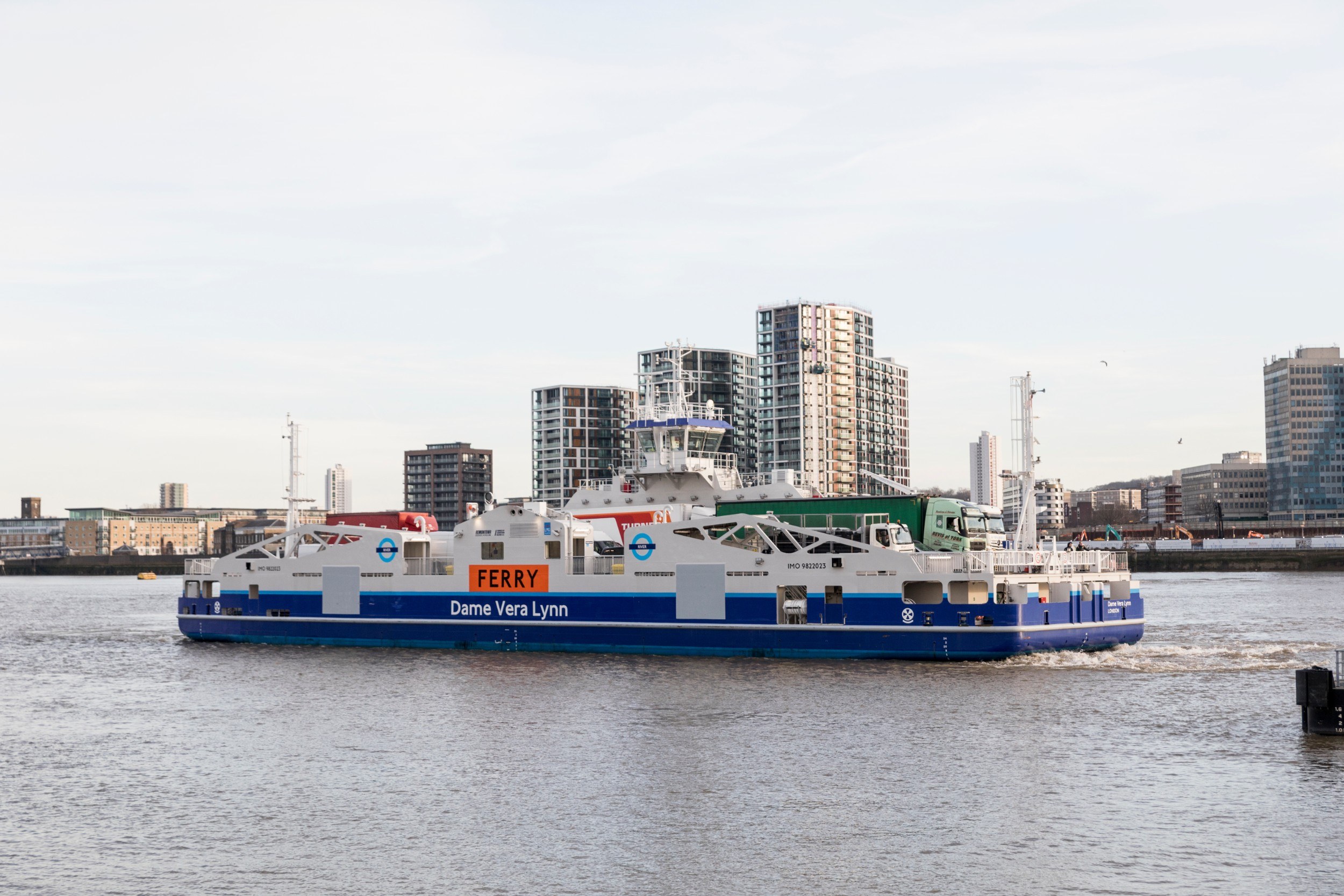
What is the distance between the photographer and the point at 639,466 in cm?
Result: 6350

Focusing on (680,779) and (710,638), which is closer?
(680,779)

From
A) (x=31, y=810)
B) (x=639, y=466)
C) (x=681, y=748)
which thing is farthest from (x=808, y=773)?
(x=639, y=466)

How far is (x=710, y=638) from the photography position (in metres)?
49.2

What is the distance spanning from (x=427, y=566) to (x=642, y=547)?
35.2 ft

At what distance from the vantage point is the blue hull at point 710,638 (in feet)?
150

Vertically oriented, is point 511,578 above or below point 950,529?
below

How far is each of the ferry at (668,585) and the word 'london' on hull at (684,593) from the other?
0.07 metres

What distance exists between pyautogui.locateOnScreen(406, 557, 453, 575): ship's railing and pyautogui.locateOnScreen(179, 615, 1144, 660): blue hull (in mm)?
2082

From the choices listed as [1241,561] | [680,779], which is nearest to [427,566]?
[680,779]

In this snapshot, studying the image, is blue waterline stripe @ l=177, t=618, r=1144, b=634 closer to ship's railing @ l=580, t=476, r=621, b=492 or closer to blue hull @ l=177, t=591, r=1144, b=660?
blue hull @ l=177, t=591, r=1144, b=660

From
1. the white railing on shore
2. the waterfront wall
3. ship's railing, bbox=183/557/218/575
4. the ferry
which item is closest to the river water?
the ferry

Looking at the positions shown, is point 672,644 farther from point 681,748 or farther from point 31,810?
point 31,810

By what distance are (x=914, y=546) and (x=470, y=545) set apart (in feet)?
59.8

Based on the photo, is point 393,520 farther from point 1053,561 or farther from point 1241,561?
point 1241,561
